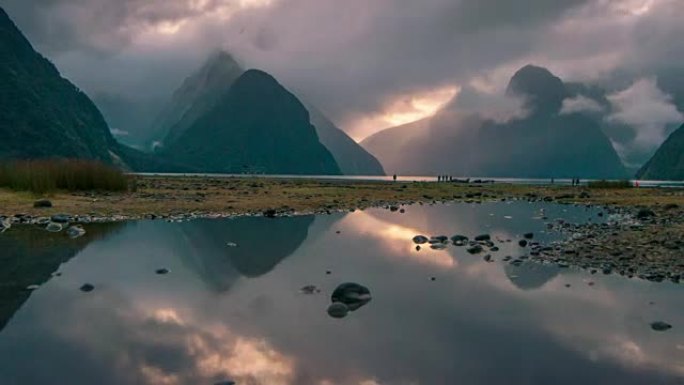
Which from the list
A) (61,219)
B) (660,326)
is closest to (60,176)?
(61,219)

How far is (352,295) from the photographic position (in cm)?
1531

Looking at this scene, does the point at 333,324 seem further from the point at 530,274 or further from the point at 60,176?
the point at 60,176

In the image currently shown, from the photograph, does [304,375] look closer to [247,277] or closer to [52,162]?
[247,277]

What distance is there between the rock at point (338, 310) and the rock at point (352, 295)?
0.59 m

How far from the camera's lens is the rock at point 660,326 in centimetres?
1270

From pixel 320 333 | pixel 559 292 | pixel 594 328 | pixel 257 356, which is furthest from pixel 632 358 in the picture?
pixel 257 356

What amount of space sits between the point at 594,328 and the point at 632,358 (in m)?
1.99

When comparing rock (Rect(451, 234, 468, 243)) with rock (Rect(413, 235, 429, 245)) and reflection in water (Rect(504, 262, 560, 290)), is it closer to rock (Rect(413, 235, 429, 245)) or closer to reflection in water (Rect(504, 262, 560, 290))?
rock (Rect(413, 235, 429, 245))

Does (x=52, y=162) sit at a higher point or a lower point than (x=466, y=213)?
higher

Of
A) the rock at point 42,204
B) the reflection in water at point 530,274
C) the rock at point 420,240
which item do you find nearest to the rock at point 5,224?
the rock at point 42,204

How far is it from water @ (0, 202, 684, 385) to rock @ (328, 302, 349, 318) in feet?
0.75

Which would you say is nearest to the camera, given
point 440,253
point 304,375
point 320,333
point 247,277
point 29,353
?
point 304,375

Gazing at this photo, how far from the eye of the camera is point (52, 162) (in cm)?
5444

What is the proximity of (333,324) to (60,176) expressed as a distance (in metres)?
48.0
